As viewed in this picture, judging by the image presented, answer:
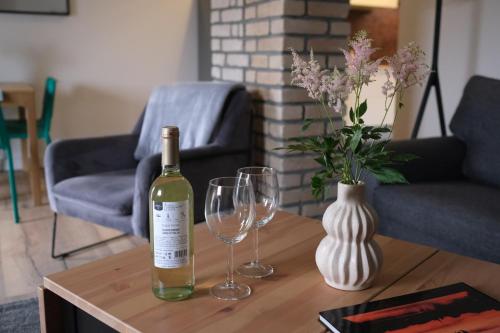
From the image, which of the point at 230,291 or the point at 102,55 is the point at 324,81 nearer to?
the point at 230,291

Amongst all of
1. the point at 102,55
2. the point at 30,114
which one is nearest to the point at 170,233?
the point at 30,114

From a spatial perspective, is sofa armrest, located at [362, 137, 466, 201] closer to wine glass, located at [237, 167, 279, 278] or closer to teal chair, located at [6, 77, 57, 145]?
wine glass, located at [237, 167, 279, 278]

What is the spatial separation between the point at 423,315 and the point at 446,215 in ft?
2.94

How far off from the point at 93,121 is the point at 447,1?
284 centimetres

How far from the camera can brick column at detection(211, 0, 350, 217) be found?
83.4 inches

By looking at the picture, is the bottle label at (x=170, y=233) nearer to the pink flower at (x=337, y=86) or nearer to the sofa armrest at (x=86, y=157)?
the pink flower at (x=337, y=86)

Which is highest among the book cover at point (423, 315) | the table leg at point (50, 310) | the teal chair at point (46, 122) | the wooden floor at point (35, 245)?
the teal chair at point (46, 122)

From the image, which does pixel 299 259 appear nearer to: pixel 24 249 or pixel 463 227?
pixel 463 227

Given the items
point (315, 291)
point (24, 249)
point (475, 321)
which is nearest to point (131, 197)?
point (24, 249)

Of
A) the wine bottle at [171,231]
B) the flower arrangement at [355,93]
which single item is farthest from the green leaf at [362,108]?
the wine bottle at [171,231]

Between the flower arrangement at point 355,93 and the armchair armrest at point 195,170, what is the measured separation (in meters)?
0.85

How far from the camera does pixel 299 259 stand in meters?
1.09

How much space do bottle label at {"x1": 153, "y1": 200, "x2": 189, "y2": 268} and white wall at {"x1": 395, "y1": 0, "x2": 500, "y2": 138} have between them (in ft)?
9.23

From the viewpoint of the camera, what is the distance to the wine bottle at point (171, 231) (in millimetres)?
863
